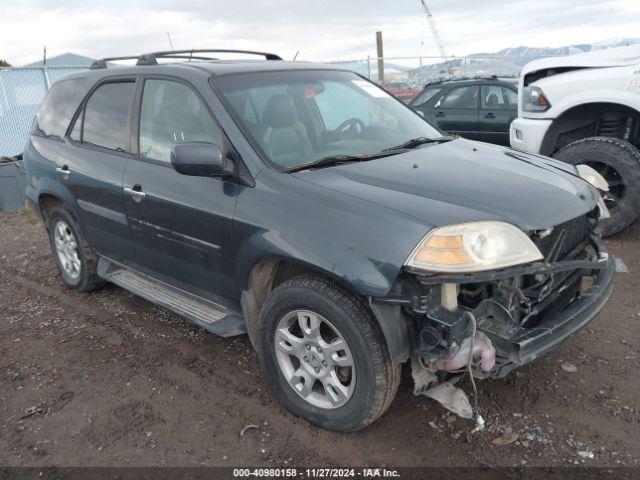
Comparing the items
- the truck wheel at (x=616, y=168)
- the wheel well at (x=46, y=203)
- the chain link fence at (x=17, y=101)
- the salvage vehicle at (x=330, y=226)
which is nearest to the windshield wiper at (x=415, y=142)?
the salvage vehicle at (x=330, y=226)

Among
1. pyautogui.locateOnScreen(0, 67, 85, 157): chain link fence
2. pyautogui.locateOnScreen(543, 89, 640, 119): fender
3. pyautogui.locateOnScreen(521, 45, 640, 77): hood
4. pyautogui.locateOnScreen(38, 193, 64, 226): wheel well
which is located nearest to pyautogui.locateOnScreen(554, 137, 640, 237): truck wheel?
pyautogui.locateOnScreen(543, 89, 640, 119): fender

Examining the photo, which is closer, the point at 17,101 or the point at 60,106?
the point at 60,106

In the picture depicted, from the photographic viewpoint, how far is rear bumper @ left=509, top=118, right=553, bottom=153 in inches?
224

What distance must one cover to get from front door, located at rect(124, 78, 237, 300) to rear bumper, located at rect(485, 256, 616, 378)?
1.51 m

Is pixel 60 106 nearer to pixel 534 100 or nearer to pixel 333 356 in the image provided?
pixel 333 356

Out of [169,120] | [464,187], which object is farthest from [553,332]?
[169,120]

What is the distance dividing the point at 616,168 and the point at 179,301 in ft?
13.6

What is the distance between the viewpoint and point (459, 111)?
958cm

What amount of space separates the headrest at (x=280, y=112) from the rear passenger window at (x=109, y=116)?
1111 mm

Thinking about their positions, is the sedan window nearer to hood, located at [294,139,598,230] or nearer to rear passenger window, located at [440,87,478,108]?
rear passenger window, located at [440,87,478,108]

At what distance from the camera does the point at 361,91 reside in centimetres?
390

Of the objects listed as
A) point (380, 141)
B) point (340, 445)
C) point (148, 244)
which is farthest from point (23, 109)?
point (340, 445)

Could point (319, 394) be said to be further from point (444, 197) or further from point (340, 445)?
point (444, 197)

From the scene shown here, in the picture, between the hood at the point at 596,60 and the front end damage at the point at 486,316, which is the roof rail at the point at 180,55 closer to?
the front end damage at the point at 486,316
